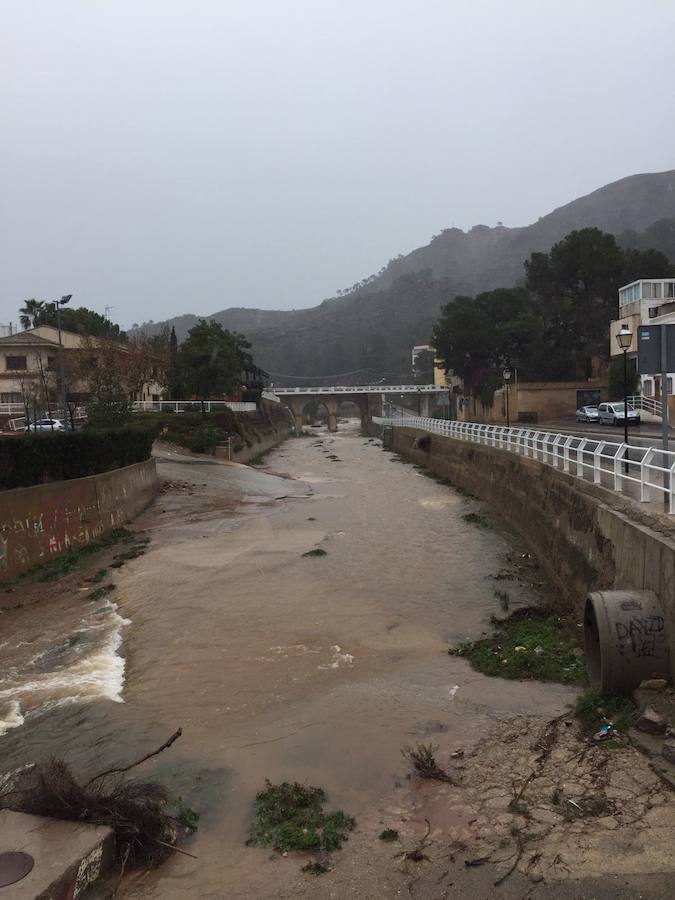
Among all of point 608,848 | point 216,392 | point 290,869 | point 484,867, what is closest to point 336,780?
point 290,869

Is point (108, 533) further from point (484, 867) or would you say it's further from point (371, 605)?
point (484, 867)

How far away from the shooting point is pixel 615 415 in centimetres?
3806

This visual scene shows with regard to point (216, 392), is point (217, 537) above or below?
below

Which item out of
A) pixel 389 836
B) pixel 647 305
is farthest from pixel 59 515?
pixel 647 305

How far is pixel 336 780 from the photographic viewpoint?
21.4ft

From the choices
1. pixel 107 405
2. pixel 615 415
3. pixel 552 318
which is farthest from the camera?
pixel 552 318

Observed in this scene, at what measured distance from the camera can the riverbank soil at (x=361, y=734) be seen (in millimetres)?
4949

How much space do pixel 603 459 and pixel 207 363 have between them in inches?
1352

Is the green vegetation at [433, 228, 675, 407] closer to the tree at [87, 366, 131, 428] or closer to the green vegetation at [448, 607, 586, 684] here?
the tree at [87, 366, 131, 428]

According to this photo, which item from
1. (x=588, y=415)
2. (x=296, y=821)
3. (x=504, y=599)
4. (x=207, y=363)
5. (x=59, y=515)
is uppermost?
(x=207, y=363)

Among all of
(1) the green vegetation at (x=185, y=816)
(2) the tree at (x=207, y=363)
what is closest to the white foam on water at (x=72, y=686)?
(1) the green vegetation at (x=185, y=816)

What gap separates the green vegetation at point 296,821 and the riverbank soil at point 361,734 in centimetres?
10

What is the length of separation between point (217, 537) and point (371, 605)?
825cm

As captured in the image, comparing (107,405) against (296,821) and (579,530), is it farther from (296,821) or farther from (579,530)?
(296,821)
